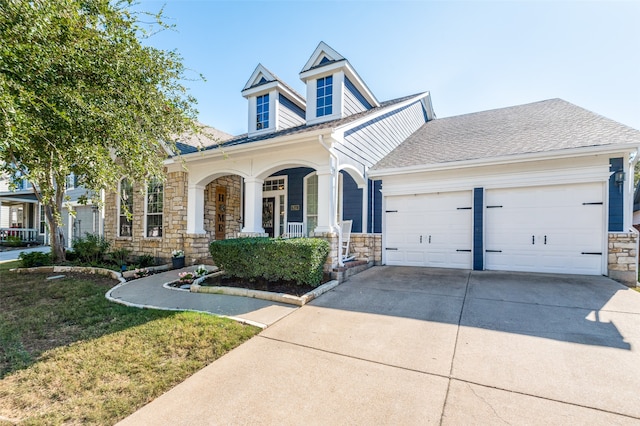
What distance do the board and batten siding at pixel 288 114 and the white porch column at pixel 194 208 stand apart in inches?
150

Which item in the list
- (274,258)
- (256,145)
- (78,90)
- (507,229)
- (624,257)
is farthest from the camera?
(507,229)

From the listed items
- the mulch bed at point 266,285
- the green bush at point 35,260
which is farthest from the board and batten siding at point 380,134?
the green bush at point 35,260

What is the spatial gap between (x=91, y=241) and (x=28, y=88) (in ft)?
23.1

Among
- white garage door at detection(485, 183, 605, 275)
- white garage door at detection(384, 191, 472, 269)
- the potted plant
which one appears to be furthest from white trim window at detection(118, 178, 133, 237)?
white garage door at detection(485, 183, 605, 275)

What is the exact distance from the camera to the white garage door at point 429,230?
766cm

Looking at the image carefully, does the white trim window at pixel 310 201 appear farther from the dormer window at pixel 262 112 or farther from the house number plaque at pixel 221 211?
the house number plaque at pixel 221 211

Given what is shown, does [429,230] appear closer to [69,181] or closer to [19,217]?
[69,181]

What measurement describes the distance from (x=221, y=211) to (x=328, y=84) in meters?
5.60

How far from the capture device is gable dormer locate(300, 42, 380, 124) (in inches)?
350

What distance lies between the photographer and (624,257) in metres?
6.05

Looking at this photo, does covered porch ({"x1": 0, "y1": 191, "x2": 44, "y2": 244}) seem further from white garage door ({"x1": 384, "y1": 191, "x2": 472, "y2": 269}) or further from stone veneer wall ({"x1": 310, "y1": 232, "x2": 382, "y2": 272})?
white garage door ({"x1": 384, "y1": 191, "x2": 472, "y2": 269})

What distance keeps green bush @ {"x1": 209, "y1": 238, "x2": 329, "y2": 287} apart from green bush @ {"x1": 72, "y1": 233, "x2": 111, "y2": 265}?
5546 millimetres

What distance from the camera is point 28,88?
3.58 meters

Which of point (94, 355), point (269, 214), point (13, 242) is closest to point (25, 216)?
point (13, 242)
